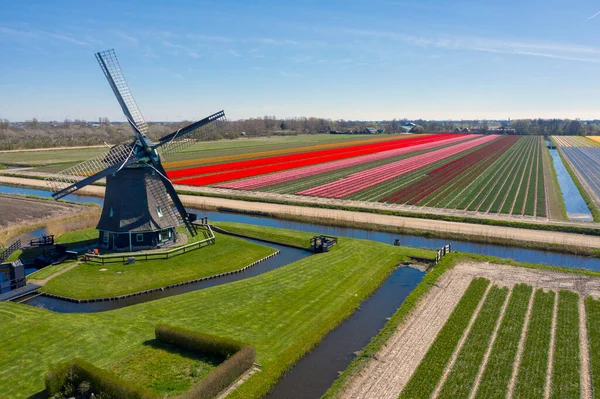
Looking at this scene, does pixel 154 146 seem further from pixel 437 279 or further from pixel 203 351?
pixel 437 279

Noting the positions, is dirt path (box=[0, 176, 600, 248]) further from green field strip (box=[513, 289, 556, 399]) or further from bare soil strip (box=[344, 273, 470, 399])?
bare soil strip (box=[344, 273, 470, 399])

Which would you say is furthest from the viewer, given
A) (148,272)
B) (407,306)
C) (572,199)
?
(572,199)

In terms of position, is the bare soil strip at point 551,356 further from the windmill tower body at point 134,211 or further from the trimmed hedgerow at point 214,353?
the windmill tower body at point 134,211

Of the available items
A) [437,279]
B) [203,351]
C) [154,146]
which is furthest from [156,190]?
[437,279]

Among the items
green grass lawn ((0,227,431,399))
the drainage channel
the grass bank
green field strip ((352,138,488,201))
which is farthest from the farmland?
the drainage channel

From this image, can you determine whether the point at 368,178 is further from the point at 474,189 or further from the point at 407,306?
the point at 407,306

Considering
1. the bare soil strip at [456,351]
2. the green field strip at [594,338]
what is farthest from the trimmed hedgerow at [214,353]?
the green field strip at [594,338]

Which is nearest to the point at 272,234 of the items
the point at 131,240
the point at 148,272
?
the point at 131,240
